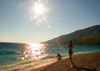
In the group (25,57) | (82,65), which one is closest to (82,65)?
(82,65)

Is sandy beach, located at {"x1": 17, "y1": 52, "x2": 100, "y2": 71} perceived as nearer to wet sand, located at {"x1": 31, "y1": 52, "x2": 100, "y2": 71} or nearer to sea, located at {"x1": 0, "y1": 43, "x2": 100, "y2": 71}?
wet sand, located at {"x1": 31, "y1": 52, "x2": 100, "y2": 71}

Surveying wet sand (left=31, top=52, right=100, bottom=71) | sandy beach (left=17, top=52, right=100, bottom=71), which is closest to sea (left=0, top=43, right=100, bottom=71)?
sandy beach (left=17, top=52, right=100, bottom=71)

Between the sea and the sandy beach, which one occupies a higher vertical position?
the sandy beach

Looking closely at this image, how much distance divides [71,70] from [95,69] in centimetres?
218

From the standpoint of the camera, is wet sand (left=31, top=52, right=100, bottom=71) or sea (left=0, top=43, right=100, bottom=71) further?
sea (left=0, top=43, right=100, bottom=71)

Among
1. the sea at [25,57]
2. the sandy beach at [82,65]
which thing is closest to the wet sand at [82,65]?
the sandy beach at [82,65]

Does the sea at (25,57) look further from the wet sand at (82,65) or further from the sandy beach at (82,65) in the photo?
the wet sand at (82,65)

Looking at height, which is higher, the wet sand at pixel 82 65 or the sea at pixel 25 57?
the wet sand at pixel 82 65

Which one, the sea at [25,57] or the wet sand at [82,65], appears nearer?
the wet sand at [82,65]

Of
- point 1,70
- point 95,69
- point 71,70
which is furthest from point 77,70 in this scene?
point 1,70

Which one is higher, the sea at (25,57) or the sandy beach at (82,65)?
the sandy beach at (82,65)

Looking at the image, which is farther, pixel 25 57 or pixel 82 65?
pixel 25 57

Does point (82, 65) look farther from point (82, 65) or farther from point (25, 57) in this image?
point (25, 57)

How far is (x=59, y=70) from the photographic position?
923cm
